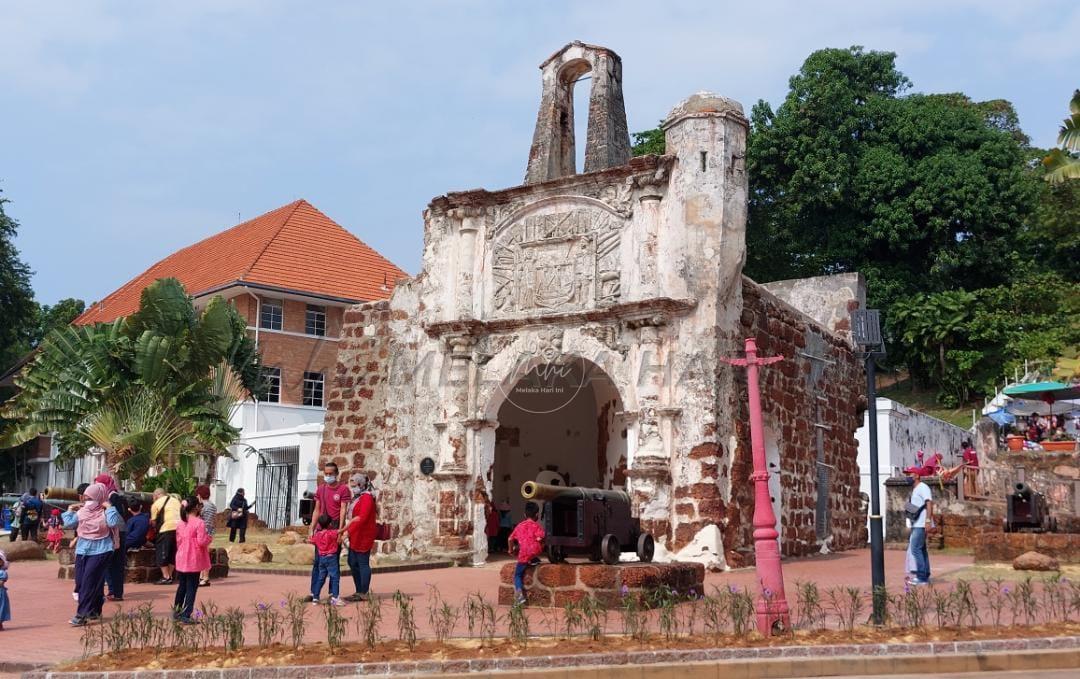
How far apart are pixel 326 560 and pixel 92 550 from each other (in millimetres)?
2143

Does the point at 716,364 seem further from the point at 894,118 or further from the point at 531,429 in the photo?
the point at 894,118

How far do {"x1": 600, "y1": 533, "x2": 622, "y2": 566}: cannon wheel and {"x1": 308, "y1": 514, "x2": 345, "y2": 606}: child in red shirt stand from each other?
9.14 ft

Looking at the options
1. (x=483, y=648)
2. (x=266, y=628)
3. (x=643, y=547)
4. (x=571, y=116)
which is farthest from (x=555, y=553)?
(x=571, y=116)

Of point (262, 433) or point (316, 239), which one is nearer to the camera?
point (262, 433)

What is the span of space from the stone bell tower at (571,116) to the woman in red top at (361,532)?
786 cm

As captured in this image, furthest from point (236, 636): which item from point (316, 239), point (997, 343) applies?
point (997, 343)

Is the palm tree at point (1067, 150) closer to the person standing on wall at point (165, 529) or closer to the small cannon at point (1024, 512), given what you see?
the small cannon at point (1024, 512)

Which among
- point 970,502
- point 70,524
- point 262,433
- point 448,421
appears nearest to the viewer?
point 70,524

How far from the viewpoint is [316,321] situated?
110 ft

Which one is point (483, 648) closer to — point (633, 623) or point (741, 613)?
point (633, 623)

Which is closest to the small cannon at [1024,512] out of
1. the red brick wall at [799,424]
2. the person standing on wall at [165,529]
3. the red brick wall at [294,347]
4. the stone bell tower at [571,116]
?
the red brick wall at [799,424]

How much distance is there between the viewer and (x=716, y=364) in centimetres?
1544

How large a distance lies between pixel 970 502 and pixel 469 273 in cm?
904

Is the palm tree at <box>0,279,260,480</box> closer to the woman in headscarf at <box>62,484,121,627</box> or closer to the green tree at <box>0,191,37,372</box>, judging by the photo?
the woman in headscarf at <box>62,484,121,627</box>
